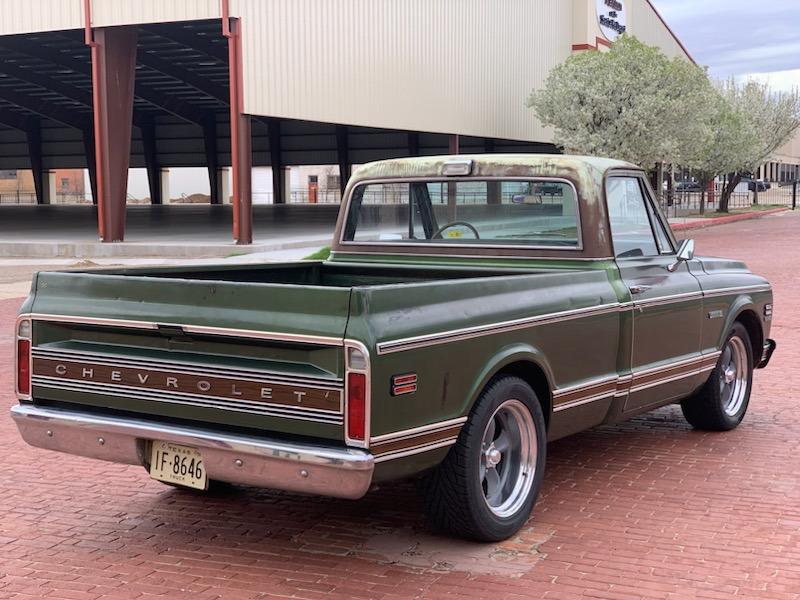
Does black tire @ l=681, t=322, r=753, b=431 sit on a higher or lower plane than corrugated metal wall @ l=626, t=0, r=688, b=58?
lower

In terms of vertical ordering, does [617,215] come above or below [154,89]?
below

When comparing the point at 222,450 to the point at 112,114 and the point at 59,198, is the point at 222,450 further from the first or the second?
the point at 59,198

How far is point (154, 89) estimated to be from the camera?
53344 mm

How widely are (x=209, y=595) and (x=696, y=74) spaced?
3504 centimetres

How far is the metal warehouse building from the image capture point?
24688mm

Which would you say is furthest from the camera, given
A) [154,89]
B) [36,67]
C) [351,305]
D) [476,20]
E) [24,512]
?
[154,89]

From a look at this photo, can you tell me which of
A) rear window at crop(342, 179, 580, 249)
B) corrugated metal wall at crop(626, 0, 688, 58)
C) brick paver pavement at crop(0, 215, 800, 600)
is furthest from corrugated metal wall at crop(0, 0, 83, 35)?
corrugated metal wall at crop(626, 0, 688, 58)

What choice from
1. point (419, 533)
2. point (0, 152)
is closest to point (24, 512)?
point (419, 533)

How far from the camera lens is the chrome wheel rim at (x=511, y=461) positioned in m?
4.75

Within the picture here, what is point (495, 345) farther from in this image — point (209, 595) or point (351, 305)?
point (209, 595)

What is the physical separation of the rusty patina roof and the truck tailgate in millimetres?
1998

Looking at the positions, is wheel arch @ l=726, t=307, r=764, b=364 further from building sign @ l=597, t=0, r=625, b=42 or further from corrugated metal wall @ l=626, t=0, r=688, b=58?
corrugated metal wall @ l=626, t=0, r=688, b=58

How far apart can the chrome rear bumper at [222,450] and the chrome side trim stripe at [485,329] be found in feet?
1.46

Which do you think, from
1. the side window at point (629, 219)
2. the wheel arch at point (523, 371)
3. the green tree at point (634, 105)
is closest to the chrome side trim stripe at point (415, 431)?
the wheel arch at point (523, 371)
